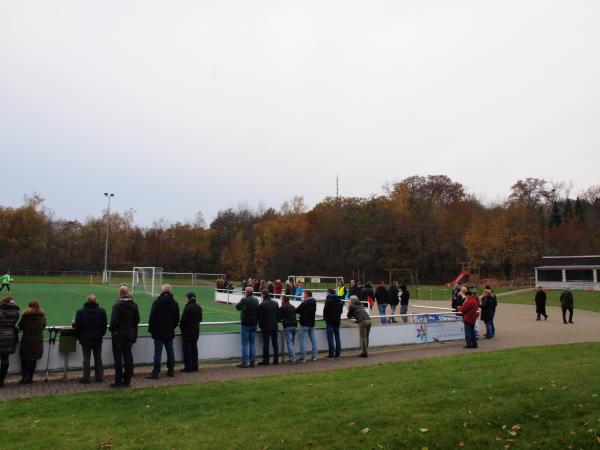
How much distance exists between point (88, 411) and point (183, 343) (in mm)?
3818

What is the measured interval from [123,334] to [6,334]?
206 centimetres

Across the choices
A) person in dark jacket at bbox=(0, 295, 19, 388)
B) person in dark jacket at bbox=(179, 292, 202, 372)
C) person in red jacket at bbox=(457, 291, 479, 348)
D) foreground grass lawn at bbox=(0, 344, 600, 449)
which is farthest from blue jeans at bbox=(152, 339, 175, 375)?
person in red jacket at bbox=(457, 291, 479, 348)

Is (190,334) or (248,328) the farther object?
(248,328)

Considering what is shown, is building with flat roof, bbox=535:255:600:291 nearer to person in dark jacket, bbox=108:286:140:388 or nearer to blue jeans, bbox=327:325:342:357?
blue jeans, bbox=327:325:342:357

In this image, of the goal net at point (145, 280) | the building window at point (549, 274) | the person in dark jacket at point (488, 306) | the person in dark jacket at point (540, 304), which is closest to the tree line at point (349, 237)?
the building window at point (549, 274)

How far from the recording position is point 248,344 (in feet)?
39.7

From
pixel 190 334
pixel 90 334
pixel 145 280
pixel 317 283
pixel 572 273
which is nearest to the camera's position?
pixel 90 334

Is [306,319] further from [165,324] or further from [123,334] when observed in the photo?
[123,334]

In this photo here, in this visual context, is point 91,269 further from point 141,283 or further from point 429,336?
point 429,336

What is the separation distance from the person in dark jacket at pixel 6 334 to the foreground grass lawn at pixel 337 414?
5.45 ft

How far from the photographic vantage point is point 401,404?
7.45 m

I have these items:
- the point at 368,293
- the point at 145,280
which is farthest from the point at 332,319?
the point at 145,280

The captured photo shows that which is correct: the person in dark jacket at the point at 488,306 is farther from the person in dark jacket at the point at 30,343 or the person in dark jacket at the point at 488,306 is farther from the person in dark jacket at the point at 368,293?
the person in dark jacket at the point at 30,343

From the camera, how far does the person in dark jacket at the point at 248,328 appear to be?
11844 millimetres
